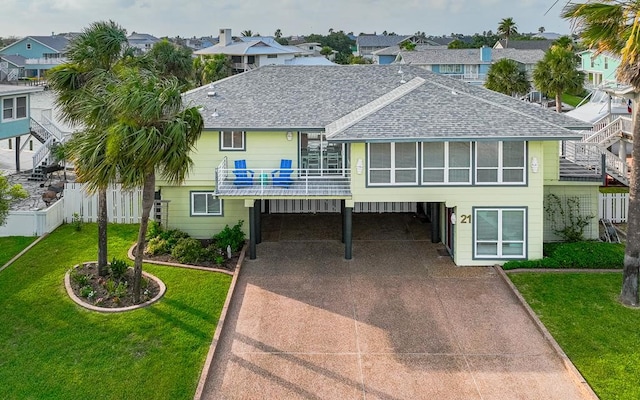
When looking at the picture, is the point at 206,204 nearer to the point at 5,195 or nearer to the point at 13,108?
the point at 5,195

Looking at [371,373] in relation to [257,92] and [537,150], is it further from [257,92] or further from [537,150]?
[257,92]

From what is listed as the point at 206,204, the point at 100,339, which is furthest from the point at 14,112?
the point at 100,339

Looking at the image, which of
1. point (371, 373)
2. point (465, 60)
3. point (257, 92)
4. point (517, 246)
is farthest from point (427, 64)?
point (371, 373)

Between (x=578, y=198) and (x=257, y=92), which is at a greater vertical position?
(x=257, y=92)

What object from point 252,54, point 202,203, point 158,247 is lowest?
point 158,247

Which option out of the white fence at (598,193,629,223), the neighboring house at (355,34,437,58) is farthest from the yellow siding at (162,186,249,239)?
the neighboring house at (355,34,437,58)
